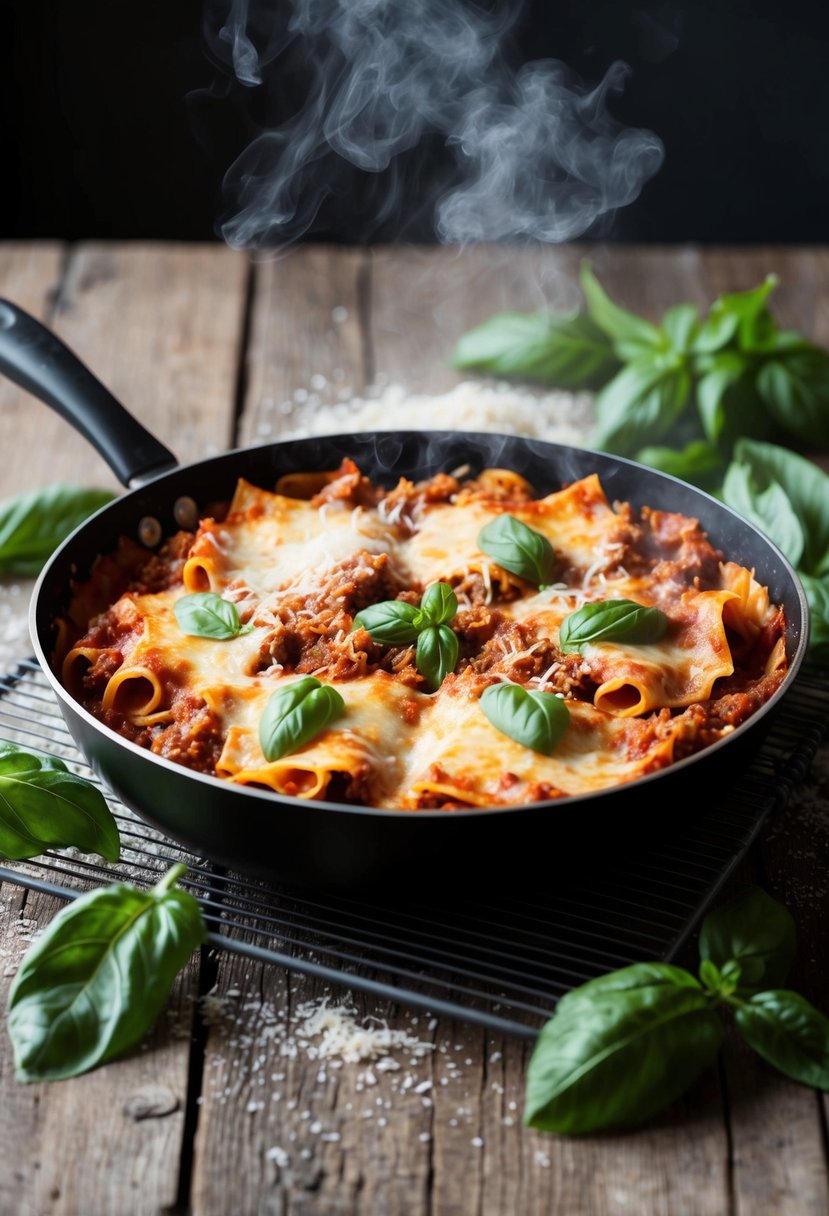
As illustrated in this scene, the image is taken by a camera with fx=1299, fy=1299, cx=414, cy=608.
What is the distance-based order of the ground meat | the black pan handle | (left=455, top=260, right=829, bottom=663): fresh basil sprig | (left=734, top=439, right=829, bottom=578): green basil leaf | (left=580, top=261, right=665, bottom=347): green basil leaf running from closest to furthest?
the ground meat, the black pan handle, (left=734, top=439, right=829, bottom=578): green basil leaf, (left=455, top=260, right=829, bottom=663): fresh basil sprig, (left=580, top=261, right=665, bottom=347): green basil leaf

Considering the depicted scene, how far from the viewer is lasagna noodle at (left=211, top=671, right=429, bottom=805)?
2.33m

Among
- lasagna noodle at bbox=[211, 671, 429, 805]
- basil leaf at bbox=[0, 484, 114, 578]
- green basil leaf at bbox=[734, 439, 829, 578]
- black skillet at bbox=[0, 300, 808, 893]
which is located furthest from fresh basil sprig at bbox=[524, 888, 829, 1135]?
basil leaf at bbox=[0, 484, 114, 578]

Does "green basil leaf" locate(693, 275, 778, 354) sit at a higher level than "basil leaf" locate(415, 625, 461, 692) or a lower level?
lower

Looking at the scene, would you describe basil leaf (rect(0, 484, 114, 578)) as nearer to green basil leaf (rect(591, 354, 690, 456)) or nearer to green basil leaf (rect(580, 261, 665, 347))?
green basil leaf (rect(591, 354, 690, 456))

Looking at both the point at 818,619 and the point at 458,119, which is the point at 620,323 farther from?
the point at 818,619

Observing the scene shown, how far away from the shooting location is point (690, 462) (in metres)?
3.96

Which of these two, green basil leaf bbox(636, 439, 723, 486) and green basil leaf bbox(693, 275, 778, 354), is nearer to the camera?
green basil leaf bbox(636, 439, 723, 486)

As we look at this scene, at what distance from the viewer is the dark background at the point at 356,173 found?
6273 mm

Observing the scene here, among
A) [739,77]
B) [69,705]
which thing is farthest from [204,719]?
[739,77]

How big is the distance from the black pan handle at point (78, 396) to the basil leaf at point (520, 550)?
2.91ft

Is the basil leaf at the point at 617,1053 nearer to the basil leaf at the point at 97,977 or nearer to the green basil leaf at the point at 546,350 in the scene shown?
the basil leaf at the point at 97,977

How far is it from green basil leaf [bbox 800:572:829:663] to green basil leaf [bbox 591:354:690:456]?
1.10 meters

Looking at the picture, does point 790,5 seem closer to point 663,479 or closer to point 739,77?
point 739,77

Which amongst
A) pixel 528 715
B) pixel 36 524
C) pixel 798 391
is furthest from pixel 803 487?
pixel 36 524
